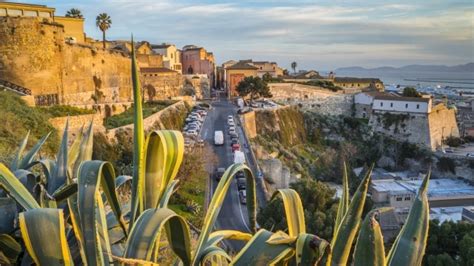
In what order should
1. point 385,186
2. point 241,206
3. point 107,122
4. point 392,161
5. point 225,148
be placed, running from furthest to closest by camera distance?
point 392,161
point 385,186
point 225,148
point 107,122
point 241,206

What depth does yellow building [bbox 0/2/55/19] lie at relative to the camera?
22203 millimetres

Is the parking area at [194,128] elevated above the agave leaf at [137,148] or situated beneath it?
situated beneath

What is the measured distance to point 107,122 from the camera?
20.0 m

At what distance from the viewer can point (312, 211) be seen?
1334 centimetres

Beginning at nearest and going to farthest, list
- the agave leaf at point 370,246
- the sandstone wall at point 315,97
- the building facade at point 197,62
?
1. the agave leaf at point 370,246
2. the sandstone wall at point 315,97
3. the building facade at point 197,62

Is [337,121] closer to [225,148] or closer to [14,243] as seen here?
[225,148]

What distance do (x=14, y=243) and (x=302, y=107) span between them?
43.2m

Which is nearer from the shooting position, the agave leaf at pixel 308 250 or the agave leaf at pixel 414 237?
the agave leaf at pixel 308 250

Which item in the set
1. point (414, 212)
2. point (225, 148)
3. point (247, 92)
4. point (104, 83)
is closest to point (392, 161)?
point (247, 92)

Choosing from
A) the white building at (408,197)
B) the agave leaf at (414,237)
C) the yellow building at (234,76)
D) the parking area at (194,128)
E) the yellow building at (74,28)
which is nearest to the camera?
the agave leaf at (414,237)

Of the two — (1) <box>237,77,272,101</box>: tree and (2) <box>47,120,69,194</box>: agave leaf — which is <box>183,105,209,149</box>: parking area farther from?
(2) <box>47,120,69,194</box>: agave leaf

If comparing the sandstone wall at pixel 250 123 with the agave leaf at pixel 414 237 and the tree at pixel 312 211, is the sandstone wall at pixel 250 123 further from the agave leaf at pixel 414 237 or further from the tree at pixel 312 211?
the agave leaf at pixel 414 237

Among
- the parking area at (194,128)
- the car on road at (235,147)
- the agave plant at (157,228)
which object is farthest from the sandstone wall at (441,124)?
the agave plant at (157,228)

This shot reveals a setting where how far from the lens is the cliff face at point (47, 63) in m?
19.8
